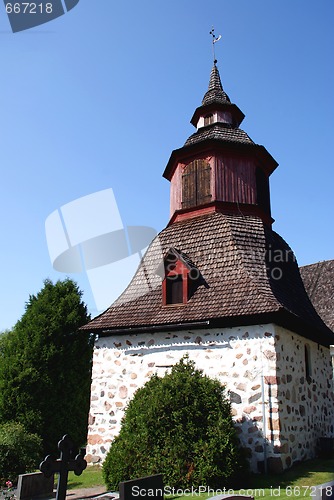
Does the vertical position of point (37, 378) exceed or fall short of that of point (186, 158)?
it falls short

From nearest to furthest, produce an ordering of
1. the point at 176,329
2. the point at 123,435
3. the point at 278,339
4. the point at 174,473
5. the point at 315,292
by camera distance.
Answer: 1. the point at 174,473
2. the point at 123,435
3. the point at 278,339
4. the point at 176,329
5. the point at 315,292

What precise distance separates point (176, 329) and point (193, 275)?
1.69 metres

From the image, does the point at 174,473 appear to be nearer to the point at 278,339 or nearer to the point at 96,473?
the point at 96,473

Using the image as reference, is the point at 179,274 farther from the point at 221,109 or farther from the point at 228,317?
the point at 221,109

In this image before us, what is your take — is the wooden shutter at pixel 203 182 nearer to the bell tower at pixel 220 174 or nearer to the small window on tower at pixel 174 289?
the bell tower at pixel 220 174

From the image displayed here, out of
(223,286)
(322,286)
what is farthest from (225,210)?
(322,286)

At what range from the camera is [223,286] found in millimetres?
11281

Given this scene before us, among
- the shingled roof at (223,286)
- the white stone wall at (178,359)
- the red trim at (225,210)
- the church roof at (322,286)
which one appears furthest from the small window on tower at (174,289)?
the church roof at (322,286)

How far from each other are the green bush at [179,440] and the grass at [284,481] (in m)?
0.43

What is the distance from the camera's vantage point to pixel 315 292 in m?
19.4

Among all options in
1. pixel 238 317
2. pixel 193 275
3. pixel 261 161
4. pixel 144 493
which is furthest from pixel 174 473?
pixel 261 161

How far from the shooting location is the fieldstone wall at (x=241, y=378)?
9.51 meters

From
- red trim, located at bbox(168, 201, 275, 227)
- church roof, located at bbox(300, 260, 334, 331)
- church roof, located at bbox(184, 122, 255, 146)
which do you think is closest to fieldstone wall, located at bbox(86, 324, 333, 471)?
red trim, located at bbox(168, 201, 275, 227)

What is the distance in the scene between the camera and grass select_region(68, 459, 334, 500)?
24.8ft
